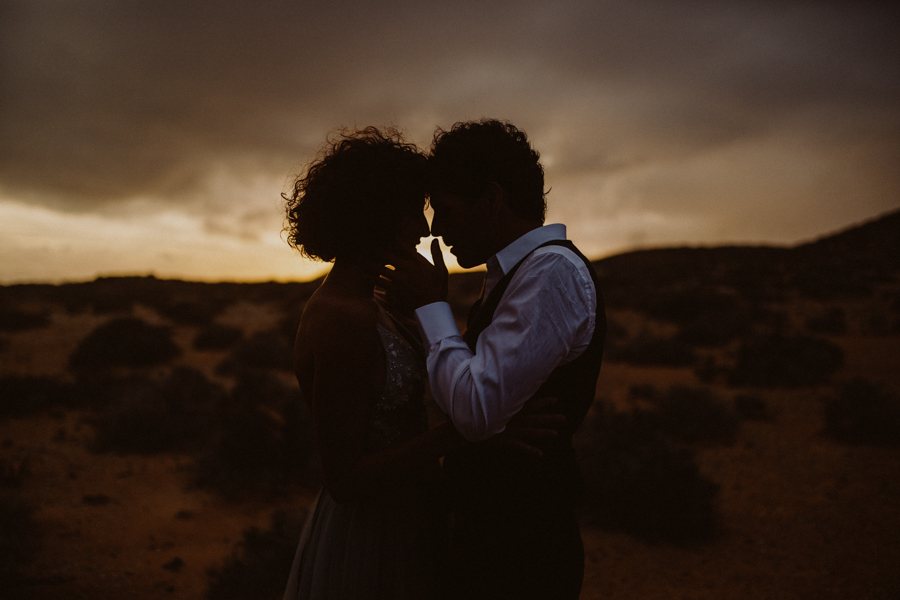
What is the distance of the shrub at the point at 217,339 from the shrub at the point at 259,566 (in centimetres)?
1343

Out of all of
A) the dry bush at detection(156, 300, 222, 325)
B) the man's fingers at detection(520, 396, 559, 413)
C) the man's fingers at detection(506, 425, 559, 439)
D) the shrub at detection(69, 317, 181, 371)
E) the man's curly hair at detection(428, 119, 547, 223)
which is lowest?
the shrub at detection(69, 317, 181, 371)

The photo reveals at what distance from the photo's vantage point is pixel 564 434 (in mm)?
1572

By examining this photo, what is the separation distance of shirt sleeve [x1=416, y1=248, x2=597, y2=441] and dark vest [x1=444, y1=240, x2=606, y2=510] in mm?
68

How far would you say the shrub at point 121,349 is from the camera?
1339 cm

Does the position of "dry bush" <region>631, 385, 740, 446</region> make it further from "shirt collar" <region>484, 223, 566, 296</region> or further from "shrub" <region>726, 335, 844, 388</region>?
"shirt collar" <region>484, 223, 566, 296</region>

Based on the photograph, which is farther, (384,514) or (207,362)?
(207,362)

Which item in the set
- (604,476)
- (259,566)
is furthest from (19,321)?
(604,476)

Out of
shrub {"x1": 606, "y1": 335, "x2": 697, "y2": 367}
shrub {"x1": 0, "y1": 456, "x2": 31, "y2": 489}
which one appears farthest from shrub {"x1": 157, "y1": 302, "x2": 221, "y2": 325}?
shrub {"x1": 606, "y1": 335, "x2": 697, "y2": 367}

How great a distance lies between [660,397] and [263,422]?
7224 millimetres

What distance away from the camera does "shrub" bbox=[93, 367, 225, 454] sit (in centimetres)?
773

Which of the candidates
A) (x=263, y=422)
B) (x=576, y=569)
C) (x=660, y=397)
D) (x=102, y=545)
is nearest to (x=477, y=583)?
(x=576, y=569)

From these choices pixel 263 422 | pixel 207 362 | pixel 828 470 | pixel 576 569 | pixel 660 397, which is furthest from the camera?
pixel 207 362

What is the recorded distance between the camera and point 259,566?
445 centimetres

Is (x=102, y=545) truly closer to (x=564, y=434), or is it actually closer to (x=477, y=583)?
(x=477, y=583)
